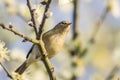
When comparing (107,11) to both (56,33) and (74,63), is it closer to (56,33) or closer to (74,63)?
(74,63)

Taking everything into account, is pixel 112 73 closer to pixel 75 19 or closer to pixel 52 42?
pixel 75 19

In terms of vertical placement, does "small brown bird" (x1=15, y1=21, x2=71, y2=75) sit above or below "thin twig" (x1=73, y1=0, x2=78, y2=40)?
above

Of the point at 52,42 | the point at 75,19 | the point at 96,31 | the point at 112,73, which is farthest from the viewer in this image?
the point at 96,31

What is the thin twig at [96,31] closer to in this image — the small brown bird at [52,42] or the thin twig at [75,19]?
the thin twig at [75,19]

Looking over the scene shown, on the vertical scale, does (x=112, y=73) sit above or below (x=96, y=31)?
below

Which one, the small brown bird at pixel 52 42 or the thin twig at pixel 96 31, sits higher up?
the small brown bird at pixel 52 42

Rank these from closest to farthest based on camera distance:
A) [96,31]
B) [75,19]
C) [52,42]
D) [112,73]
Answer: [52,42] → [112,73] → [75,19] → [96,31]

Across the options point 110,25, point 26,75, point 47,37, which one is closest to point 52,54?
point 47,37

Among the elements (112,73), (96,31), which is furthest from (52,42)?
(96,31)

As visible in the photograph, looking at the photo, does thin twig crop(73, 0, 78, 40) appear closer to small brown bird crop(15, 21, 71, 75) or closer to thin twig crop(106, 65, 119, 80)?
thin twig crop(106, 65, 119, 80)

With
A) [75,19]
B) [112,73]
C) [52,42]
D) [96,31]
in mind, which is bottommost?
[112,73]

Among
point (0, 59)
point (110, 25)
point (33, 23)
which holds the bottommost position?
point (110, 25)
